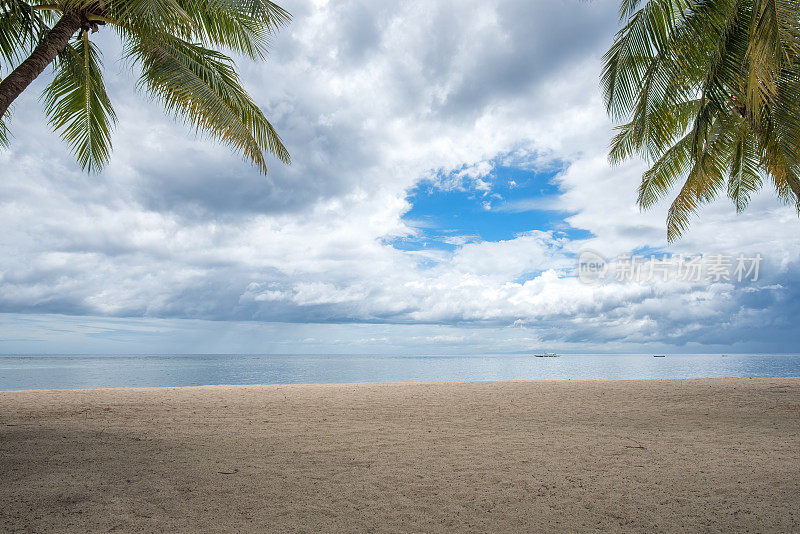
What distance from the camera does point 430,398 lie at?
1022 centimetres

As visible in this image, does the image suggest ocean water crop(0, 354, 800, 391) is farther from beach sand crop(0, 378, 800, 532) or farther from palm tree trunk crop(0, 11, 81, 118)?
palm tree trunk crop(0, 11, 81, 118)

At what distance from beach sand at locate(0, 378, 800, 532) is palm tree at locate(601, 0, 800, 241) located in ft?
14.7

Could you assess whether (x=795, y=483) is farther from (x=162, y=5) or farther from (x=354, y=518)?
(x=162, y=5)

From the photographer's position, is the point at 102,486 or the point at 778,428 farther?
the point at 778,428

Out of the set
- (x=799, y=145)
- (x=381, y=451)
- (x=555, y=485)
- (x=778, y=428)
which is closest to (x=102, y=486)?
(x=381, y=451)

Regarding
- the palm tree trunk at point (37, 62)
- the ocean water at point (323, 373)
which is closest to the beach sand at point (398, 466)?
the palm tree trunk at point (37, 62)

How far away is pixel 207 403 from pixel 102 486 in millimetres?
5202

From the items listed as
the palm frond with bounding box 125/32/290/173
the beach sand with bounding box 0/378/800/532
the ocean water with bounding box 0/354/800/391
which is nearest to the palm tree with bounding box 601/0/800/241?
the beach sand with bounding box 0/378/800/532

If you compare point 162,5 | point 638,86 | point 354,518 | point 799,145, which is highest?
point 638,86

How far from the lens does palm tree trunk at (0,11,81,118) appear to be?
18.5ft

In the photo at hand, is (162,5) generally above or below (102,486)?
above

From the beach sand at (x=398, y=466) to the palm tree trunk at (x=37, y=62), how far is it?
432cm

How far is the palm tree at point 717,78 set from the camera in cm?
579

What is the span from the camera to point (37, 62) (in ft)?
19.5
